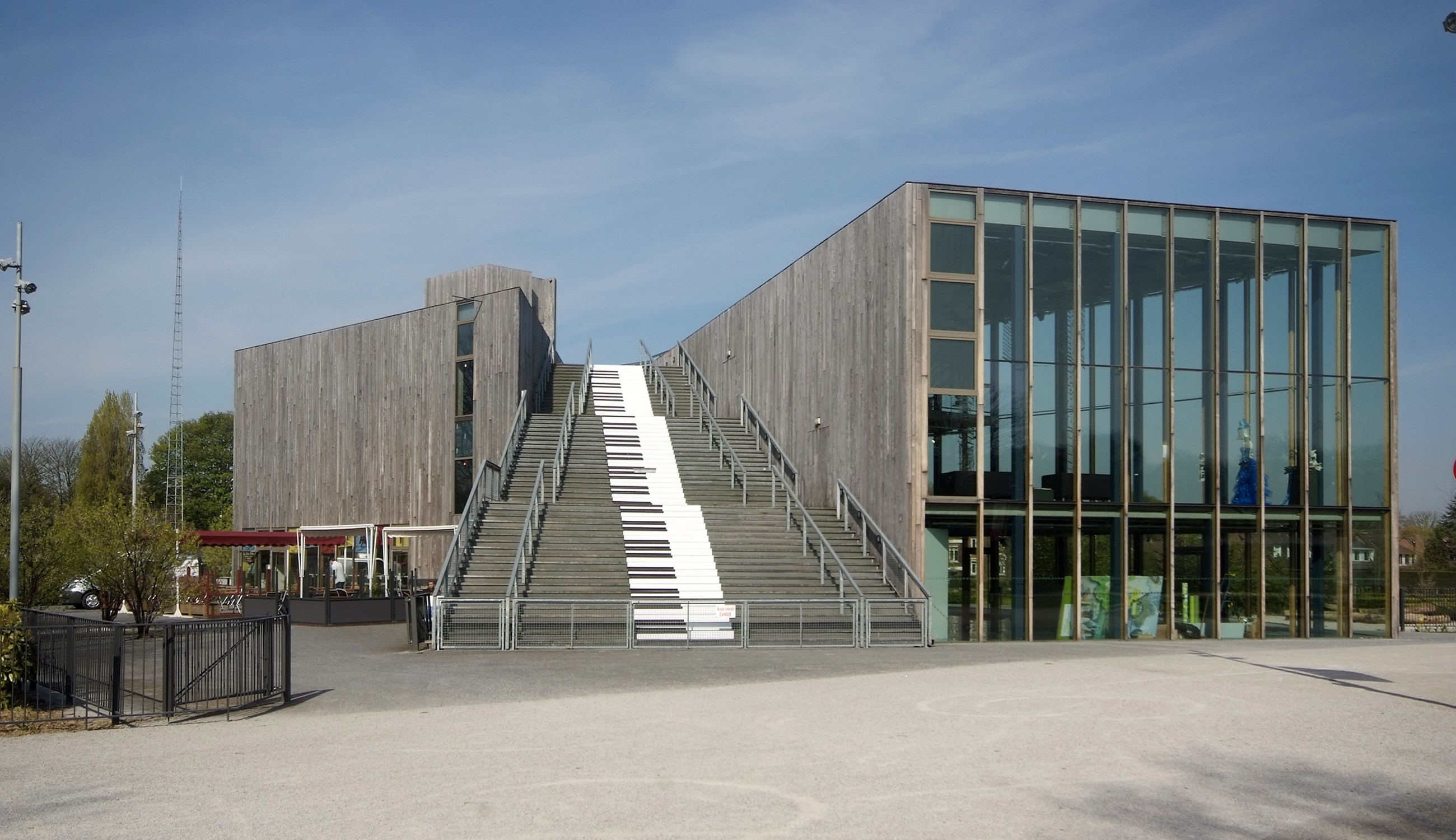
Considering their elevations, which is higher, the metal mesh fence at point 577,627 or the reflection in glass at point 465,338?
the reflection in glass at point 465,338

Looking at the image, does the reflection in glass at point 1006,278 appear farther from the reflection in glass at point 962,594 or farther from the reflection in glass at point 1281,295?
the reflection in glass at point 1281,295

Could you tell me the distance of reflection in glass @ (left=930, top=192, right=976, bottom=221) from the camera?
2147cm

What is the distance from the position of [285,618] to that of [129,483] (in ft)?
185

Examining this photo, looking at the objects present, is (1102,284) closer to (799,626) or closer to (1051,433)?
(1051,433)

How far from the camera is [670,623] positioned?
19.3 metres

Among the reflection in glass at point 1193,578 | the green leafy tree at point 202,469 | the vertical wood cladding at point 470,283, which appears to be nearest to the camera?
the reflection in glass at point 1193,578

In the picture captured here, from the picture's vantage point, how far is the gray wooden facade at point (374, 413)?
3127cm

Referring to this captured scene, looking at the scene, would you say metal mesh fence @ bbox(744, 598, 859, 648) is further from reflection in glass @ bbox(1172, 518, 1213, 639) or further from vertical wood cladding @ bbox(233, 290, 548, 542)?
vertical wood cladding @ bbox(233, 290, 548, 542)

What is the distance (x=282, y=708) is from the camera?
41.4 ft

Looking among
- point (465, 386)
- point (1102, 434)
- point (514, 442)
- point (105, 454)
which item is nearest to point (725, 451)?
point (514, 442)

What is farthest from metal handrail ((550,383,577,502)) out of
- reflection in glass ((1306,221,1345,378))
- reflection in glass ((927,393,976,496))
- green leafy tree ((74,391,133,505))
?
green leafy tree ((74,391,133,505))

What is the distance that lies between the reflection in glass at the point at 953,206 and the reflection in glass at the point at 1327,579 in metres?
9.08

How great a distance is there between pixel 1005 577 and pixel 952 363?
3.90m

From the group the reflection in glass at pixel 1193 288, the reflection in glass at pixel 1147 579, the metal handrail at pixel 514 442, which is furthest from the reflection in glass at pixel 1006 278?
the metal handrail at pixel 514 442
